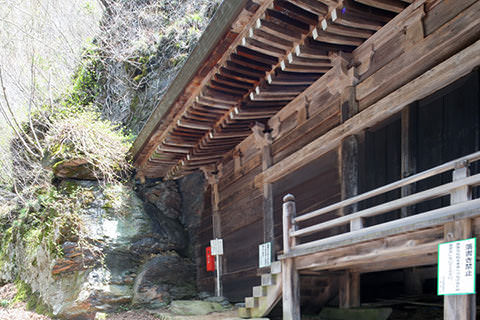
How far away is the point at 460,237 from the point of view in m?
2.99

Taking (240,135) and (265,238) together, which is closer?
(265,238)

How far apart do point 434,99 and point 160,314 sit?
6587 mm

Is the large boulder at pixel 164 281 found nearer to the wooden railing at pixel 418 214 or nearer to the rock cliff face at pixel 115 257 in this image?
the rock cliff face at pixel 115 257

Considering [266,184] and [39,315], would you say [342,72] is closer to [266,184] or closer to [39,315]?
[266,184]

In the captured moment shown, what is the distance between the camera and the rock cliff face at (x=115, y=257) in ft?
29.9

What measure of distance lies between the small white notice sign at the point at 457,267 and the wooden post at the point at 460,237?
6 cm

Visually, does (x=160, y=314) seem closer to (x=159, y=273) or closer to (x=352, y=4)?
(x=159, y=273)

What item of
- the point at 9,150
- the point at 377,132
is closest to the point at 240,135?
the point at 377,132

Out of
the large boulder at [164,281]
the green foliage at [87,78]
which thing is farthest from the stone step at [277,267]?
the green foliage at [87,78]

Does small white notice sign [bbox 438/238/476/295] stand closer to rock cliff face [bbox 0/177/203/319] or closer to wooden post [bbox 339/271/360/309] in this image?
wooden post [bbox 339/271/360/309]

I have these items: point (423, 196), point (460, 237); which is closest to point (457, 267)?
point (460, 237)

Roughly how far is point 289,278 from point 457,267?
2.37 metres

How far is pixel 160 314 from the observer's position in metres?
8.24

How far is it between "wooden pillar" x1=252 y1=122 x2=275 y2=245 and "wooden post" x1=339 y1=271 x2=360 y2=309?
66.5 inches
